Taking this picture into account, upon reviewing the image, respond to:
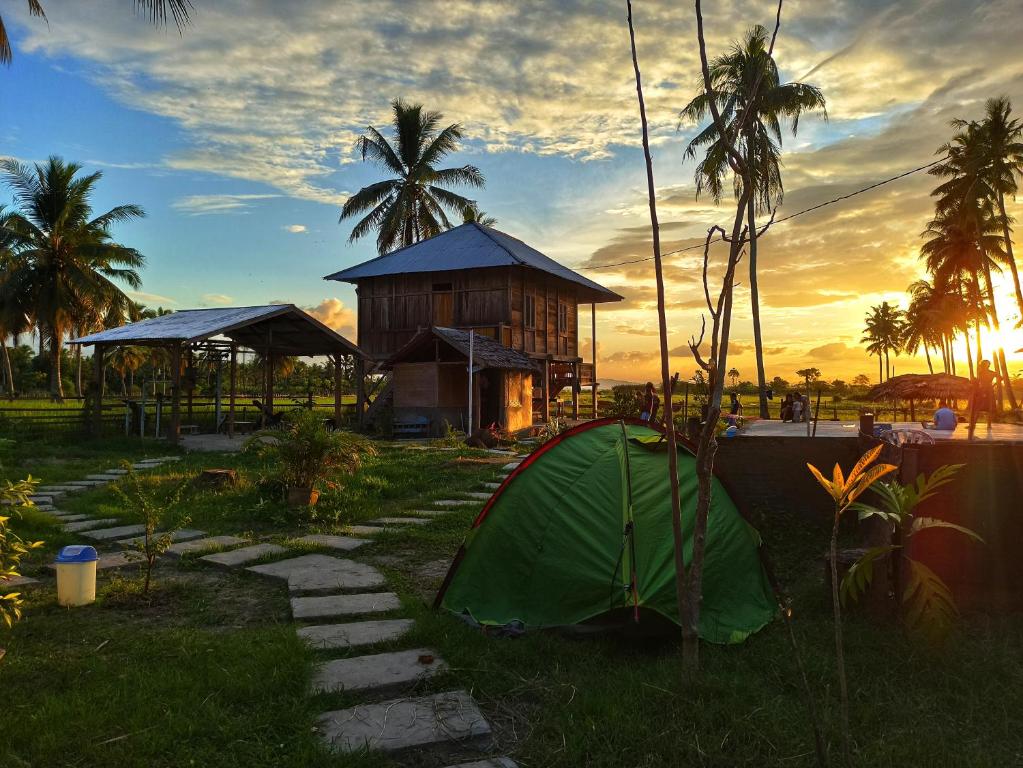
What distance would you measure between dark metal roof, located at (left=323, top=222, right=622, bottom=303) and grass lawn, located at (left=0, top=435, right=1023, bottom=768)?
62.5ft

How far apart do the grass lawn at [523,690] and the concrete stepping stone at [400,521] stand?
2501mm

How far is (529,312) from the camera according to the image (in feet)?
81.7

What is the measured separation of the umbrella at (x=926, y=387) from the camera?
69.5ft

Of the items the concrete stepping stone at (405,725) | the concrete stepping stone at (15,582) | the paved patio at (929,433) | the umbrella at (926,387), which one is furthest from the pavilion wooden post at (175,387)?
the umbrella at (926,387)

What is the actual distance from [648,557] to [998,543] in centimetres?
283

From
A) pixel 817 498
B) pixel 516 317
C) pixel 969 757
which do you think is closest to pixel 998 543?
pixel 817 498

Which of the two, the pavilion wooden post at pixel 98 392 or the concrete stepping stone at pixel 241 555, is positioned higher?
the pavilion wooden post at pixel 98 392

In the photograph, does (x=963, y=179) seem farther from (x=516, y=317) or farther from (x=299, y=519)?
(x=299, y=519)

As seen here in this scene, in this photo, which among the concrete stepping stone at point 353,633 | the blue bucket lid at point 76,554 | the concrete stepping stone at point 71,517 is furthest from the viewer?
the concrete stepping stone at point 71,517

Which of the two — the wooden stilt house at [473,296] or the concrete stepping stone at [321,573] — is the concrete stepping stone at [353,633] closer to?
the concrete stepping stone at [321,573]

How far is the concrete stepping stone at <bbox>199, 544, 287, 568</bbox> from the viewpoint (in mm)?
6086

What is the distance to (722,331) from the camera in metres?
3.33

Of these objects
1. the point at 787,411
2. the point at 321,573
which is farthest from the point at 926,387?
the point at 321,573

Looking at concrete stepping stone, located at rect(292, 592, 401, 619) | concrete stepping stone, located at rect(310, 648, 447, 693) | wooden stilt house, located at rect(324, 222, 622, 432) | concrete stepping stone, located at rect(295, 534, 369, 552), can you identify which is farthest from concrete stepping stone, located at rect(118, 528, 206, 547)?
wooden stilt house, located at rect(324, 222, 622, 432)
